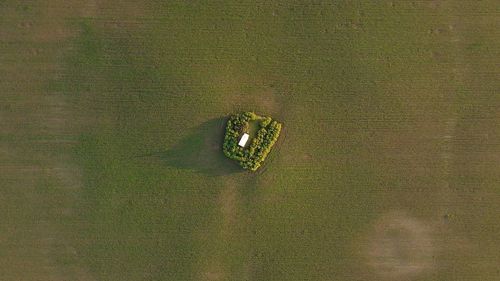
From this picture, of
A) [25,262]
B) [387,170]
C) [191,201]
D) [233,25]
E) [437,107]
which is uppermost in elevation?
[233,25]

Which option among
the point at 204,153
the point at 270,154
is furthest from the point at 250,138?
the point at 204,153

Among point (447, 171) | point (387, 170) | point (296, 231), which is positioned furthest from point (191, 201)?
point (447, 171)

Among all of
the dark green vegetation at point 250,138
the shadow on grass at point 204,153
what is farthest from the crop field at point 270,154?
the dark green vegetation at point 250,138

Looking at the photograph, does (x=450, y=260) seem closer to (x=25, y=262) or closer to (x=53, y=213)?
(x=53, y=213)

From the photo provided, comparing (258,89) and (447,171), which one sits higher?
(258,89)

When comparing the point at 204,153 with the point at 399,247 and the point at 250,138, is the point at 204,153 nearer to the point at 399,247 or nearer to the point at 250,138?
the point at 250,138

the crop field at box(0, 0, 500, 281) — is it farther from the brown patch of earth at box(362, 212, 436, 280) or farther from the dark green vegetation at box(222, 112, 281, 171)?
the dark green vegetation at box(222, 112, 281, 171)

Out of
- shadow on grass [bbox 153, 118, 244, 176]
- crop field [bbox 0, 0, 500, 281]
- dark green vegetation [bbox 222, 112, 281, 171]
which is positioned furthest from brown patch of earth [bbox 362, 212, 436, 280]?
shadow on grass [bbox 153, 118, 244, 176]
